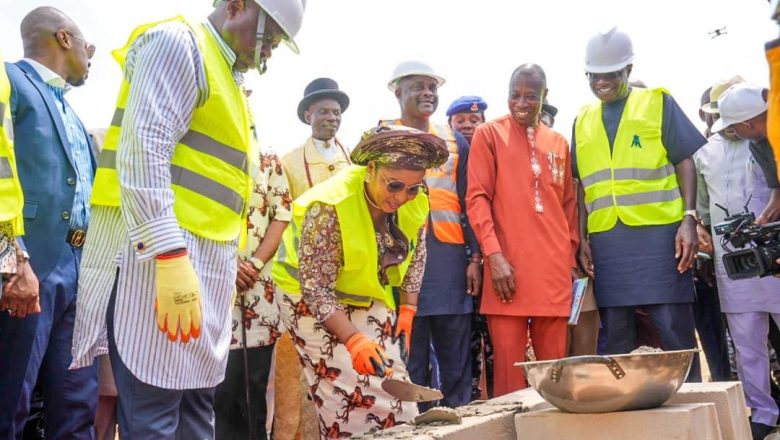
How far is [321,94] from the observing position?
564 centimetres

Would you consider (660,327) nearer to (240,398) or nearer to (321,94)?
(240,398)

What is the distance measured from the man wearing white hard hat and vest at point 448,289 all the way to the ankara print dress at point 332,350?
1077 millimetres

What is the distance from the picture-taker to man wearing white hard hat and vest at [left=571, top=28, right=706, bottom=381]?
4562 millimetres

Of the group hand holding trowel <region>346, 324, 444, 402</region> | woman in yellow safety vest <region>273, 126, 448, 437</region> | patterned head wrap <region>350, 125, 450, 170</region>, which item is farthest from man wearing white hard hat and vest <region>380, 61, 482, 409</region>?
hand holding trowel <region>346, 324, 444, 402</region>

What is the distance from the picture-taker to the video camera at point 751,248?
417cm

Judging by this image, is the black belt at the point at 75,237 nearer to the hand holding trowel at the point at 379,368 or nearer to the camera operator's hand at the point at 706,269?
the hand holding trowel at the point at 379,368

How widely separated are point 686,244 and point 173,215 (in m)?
3.17

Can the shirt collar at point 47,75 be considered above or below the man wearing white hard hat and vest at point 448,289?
above

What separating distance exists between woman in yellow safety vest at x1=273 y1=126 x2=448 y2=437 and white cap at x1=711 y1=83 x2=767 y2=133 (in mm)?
2166

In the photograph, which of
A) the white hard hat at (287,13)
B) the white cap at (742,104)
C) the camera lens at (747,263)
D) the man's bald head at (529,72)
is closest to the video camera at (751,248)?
the camera lens at (747,263)

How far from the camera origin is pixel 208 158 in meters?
2.46

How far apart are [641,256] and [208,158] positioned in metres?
2.94

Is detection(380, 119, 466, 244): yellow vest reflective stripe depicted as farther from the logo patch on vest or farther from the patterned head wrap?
the patterned head wrap

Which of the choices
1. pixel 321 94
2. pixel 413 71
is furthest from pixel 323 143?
pixel 413 71
